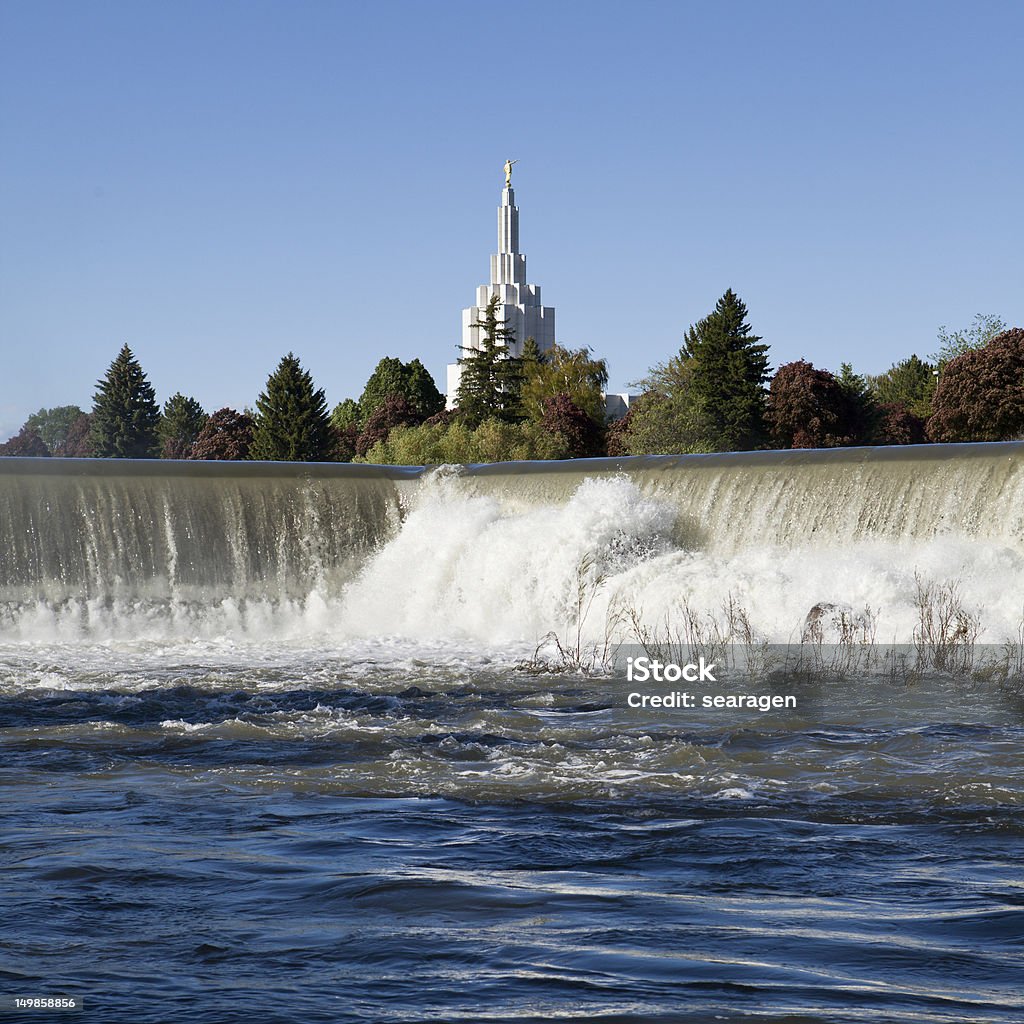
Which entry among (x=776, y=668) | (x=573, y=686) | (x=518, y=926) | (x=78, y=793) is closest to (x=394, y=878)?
(x=518, y=926)

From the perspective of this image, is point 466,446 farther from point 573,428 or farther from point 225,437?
point 225,437

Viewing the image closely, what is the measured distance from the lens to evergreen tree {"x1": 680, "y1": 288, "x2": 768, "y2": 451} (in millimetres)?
60469

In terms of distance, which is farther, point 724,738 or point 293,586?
point 293,586

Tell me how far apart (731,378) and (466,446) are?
13.5 m

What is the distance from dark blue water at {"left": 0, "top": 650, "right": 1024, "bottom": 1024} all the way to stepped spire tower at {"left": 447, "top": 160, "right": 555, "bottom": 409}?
387ft

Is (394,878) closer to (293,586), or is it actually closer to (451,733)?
(451,733)

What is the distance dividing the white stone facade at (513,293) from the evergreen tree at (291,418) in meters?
63.0

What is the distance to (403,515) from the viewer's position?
75.2 feet

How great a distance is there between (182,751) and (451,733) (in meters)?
1.98

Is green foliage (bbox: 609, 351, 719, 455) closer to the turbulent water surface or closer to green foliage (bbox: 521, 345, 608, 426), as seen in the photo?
green foliage (bbox: 521, 345, 608, 426)

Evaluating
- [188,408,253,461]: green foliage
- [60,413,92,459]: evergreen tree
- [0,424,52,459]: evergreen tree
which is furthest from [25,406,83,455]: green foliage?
[188,408,253,461]: green foliage

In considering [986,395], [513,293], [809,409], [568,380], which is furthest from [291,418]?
[513,293]

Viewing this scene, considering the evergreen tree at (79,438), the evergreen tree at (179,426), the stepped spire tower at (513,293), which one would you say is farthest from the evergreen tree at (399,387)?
the stepped spire tower at (513,293)

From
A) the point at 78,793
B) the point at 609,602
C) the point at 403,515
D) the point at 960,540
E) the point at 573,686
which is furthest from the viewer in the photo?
the point at 403,515
